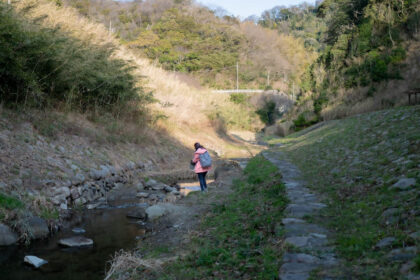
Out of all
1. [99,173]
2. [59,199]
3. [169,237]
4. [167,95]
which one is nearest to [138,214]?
[59,199]

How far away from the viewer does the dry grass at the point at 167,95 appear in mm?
15177

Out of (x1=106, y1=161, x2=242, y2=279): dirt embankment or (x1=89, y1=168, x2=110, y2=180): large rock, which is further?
(x1=89, y1=168, x2=110, y2=180): large rock

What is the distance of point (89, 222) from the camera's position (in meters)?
7.91

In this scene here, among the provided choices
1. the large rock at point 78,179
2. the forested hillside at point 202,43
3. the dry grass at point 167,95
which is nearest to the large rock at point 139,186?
the large rock at point 78,179

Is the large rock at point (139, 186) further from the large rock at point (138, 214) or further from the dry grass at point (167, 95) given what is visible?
the dry grass at point (167, 95)

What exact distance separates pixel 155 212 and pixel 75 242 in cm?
197

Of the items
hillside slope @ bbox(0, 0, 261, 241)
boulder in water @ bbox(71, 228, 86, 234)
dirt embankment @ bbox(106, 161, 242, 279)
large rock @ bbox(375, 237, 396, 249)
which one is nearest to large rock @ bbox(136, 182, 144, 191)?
hillside slope @ bbox(0, 0, 261, 241)

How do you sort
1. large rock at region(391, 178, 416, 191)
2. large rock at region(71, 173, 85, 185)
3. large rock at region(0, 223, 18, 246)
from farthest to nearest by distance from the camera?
large rock at region(71, 173, 85, 185) < large rock at region(0, 223, 18, 246) < large rock at region(391, 178, 416, 191)

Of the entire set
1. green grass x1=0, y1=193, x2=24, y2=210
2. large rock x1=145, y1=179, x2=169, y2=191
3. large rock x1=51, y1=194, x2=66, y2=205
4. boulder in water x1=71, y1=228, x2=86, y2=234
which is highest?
green grass x1=0, y1=193, x2=24, y2=210

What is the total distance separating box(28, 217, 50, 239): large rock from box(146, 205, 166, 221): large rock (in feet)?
6.72

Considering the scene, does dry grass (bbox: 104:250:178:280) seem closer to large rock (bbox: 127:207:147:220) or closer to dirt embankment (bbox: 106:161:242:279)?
dirt embankment (bbox: 106:161:242:279)

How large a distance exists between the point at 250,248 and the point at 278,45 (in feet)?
278

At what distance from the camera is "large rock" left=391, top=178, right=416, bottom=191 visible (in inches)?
185

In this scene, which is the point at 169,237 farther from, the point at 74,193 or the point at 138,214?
the point at 74,193
